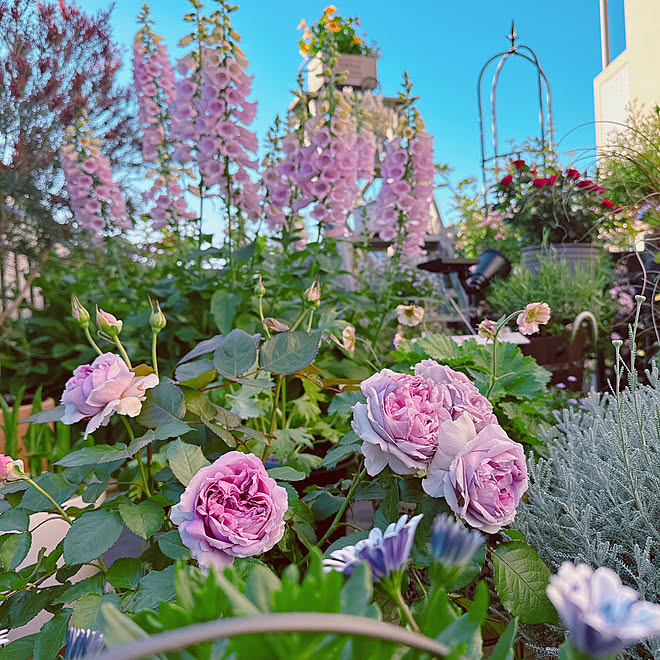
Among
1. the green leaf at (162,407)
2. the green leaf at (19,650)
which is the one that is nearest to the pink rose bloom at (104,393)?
the green leaf at (162,407)

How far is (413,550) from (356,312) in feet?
4.77

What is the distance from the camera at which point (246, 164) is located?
5.83ft

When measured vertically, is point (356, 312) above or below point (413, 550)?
above

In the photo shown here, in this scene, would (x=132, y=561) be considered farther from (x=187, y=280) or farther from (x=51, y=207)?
(x=51, y=207)

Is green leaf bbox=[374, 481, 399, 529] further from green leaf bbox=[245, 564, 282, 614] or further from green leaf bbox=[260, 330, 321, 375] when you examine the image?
green leaf bbox=[245, 564, 282, 614]

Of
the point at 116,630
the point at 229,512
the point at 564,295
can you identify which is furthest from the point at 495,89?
the point at 116,630

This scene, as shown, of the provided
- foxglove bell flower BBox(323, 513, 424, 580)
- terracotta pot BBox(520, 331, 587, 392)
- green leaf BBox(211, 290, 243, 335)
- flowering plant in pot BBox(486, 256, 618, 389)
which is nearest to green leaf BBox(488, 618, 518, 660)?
foxglove bell flower BBox(323, 513, 424, 580)

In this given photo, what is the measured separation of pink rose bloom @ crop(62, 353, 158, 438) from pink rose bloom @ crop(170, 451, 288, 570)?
166 millimetres

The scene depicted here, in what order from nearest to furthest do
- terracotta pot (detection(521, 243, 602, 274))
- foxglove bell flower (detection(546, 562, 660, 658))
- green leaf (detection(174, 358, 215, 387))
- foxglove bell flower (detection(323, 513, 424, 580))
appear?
foxglove bell flower (detection(546, 562, 660, 658)) → foxglove bell flower (detection(323, 513, 424, 580)) → green leaf (detection(174, 358, 215, 387)) → terracotta pot (detection(521, 243, 602, 274))

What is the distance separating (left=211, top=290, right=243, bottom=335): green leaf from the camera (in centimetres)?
151

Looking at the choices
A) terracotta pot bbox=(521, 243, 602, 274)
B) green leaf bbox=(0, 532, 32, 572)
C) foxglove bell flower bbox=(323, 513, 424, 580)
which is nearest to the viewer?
foxglove bell flower bbox=(323, 513, 424, 580)

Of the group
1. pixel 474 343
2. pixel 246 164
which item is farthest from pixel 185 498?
pixel 246 164

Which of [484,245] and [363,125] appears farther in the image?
[484,245]

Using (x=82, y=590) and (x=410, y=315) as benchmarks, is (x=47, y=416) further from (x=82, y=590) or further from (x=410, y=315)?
(x=410, y=315)
